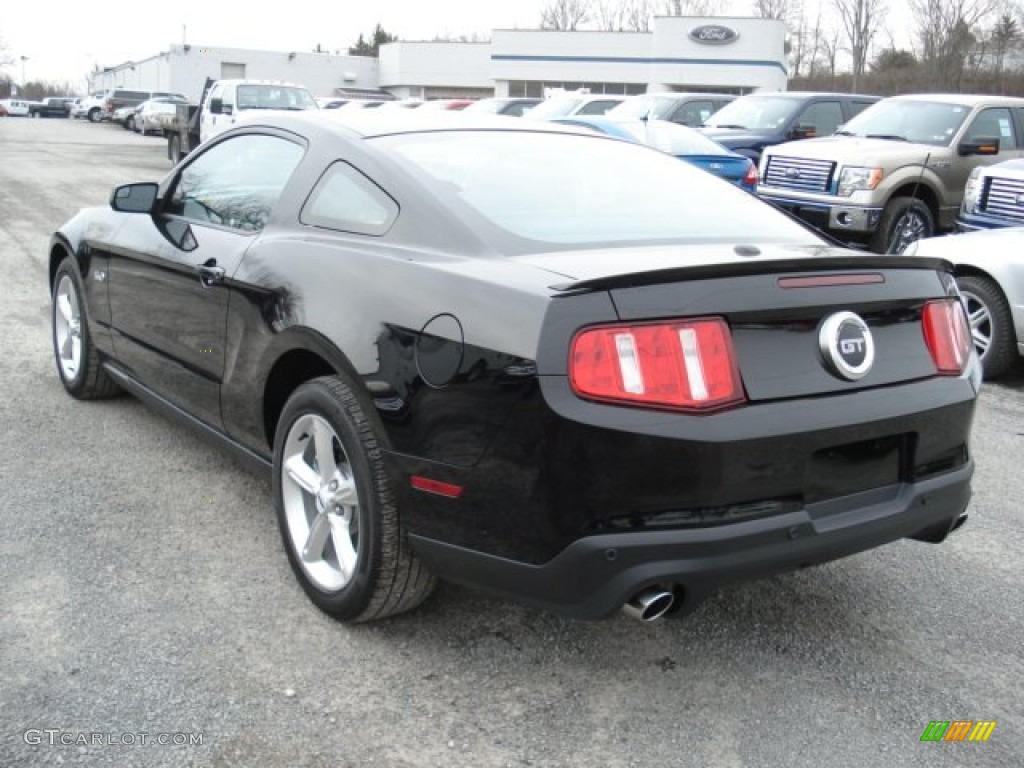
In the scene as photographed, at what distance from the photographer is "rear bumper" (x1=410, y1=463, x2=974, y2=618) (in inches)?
94.1

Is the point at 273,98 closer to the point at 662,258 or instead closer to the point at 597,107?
the point at 597,107

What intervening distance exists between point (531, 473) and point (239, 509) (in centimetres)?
190

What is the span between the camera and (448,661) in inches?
114

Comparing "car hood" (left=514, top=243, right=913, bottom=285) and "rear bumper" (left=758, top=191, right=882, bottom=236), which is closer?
"car hood" (left=514, top=243, right=913, bottom=285)

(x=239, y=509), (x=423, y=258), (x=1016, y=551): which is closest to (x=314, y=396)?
(x=423, y=258)

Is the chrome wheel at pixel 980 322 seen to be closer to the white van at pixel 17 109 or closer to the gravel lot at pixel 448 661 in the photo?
the gravel lot at pixel 448 661

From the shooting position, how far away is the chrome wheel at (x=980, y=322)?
6449 mm

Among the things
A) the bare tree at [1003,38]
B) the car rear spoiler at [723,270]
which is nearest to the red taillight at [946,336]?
the car rear spoiler at [723,270]

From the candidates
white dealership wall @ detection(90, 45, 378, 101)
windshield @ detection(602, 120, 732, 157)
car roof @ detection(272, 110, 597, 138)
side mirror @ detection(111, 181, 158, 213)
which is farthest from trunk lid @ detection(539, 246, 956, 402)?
white dealership wall @ detection(90, 45, 378, 101)

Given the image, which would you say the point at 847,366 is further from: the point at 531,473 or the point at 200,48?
the point at 200,48

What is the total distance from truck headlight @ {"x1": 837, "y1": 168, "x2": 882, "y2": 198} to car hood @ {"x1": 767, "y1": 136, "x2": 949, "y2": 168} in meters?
0.07

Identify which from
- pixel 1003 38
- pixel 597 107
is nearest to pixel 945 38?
pixel 1003 38

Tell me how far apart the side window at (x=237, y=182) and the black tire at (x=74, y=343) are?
1036 millimetres

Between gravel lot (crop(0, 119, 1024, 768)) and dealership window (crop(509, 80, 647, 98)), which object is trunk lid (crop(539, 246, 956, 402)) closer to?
gravel lot (crop(0, 119, 1024, 768))
